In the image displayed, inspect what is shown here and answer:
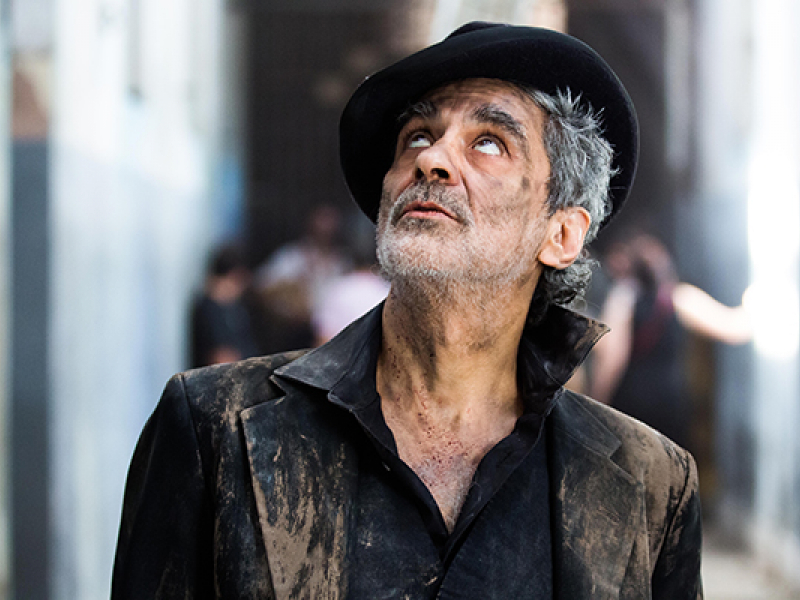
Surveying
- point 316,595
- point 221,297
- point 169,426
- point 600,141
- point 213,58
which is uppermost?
point 213,58

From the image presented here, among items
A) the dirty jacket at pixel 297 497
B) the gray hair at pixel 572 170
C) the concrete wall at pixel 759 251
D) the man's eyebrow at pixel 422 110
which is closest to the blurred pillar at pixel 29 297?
the dirty jacket at pixel 297 497

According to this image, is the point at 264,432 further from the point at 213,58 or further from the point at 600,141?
the point at 213,58

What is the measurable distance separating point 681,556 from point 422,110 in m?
1.17

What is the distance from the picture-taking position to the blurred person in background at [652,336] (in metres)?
5.91

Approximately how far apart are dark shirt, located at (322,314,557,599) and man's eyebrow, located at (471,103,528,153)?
632 millimetres

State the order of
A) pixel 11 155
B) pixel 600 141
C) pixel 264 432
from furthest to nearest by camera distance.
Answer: pixel 11 155 → pixel 600 141 → pixel 264 432

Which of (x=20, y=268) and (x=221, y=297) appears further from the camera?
(x=221, y=297)

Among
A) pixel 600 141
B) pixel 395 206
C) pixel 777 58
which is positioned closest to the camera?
pixel 395 206

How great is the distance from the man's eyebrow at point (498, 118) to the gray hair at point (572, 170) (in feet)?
0.32

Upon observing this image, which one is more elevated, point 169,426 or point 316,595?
point 169,426

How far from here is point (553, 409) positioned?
1903mm

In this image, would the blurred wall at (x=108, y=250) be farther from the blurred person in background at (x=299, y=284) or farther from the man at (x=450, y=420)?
the man at (x=450, y=420)

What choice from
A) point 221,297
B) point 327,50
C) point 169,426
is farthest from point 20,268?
point 327,50

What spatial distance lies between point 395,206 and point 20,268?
7.51 feet
